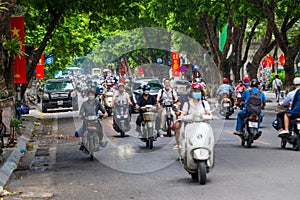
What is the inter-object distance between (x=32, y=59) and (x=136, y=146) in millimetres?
10330

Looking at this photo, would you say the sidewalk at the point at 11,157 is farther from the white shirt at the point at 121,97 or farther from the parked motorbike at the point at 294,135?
the parked motorbike at the point at 294,135

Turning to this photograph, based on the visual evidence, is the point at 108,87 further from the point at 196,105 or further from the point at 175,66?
the point at 175,66

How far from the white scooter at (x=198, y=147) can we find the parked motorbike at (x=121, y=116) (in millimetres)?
8161

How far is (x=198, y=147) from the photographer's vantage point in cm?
1003

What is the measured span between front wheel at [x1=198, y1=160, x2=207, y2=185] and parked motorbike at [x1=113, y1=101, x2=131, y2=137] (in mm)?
8769

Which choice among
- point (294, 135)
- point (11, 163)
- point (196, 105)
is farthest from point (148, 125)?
point (196, 105)

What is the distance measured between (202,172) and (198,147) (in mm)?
438

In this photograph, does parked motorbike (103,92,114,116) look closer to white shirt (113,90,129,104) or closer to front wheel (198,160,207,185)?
white shirt (113,90,129,104)

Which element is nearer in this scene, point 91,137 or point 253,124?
point 91,137

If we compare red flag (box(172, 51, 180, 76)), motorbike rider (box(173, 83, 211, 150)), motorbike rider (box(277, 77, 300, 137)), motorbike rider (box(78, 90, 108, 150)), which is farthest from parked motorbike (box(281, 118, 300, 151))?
red flag (box(172, 51, 180, 76))

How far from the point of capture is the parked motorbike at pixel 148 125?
51.2 ft

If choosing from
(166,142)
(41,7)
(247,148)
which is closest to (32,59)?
(41,7)

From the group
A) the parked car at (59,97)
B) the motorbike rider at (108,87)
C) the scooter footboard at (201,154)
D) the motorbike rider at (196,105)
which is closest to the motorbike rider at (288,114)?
the motorbike rider at (196,105)

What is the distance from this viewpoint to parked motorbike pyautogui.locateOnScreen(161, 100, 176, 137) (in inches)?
692
